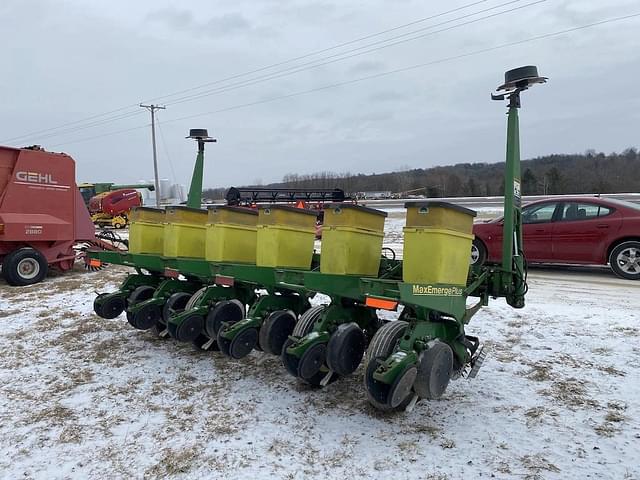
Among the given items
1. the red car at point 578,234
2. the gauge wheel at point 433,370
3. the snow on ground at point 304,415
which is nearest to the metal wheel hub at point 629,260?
the red car at point 578,234

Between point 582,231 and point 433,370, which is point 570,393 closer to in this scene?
point 433,370

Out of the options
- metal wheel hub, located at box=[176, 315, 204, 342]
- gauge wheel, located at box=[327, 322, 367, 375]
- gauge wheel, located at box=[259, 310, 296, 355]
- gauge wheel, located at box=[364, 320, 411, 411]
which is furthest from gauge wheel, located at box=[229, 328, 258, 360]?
gauge wheel, located at box=[364, 320, 411, 411]

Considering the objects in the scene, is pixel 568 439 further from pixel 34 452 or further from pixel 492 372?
pixel 34 452

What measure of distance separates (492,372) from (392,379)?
1612 mm

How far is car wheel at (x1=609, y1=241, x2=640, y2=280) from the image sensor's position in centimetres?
838

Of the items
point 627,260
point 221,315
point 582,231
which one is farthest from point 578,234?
point 221,315

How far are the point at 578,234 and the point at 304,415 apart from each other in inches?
281

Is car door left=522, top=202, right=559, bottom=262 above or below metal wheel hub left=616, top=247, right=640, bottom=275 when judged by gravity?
above

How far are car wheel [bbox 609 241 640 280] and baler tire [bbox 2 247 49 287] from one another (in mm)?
10201

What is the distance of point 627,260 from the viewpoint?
8.47m

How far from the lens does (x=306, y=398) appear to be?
153 inches

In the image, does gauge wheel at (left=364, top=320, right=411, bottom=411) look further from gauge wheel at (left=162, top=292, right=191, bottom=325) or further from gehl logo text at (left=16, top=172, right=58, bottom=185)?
gehl logo text at (left=16, top=172, right=58, bottom=185)

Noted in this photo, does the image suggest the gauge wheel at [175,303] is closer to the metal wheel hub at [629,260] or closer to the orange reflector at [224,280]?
the orange reflector at [224,280]

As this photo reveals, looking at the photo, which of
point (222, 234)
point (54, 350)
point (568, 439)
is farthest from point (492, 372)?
point (54, 350)
